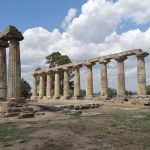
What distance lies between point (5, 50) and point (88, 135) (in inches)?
779

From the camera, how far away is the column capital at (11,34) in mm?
26219

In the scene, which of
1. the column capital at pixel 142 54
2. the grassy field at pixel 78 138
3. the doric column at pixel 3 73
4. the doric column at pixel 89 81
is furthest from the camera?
the doric column at pixel 89 81

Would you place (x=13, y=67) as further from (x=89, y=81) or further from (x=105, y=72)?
(x=89, y=81)

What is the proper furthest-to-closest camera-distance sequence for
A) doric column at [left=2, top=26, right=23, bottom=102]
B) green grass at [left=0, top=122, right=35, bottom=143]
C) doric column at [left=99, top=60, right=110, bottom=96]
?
doric column at [left=99, top=60, right=110, bottom=96], doric column at [left=2, top=26, right=23, bottom=102], green grass at [left=0, top=122, right=35, bottom=143]

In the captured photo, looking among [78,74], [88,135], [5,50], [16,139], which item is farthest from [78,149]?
[78,74]

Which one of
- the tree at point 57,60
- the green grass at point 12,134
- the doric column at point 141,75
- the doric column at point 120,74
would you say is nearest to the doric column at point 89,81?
the doric column at point 120,74

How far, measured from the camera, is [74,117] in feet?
70.1

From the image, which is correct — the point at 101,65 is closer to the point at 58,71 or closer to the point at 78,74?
the point at 78,74

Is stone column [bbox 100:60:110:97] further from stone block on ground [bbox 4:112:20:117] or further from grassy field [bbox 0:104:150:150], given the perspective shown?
grassy field [bbox 0:104:150:150]

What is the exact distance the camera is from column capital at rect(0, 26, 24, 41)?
86.0 feet

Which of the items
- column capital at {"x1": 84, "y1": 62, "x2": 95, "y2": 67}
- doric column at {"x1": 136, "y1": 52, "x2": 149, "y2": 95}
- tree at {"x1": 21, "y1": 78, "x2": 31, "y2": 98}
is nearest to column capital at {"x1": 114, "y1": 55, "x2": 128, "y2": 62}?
doric column at {"x1": 136, "y1": 52, "x2": 149, "y2": 95}


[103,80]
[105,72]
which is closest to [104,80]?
[103,80]

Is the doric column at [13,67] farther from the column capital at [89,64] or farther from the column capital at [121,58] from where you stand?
the column capital at [89,64]

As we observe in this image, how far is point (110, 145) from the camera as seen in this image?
11.4m
